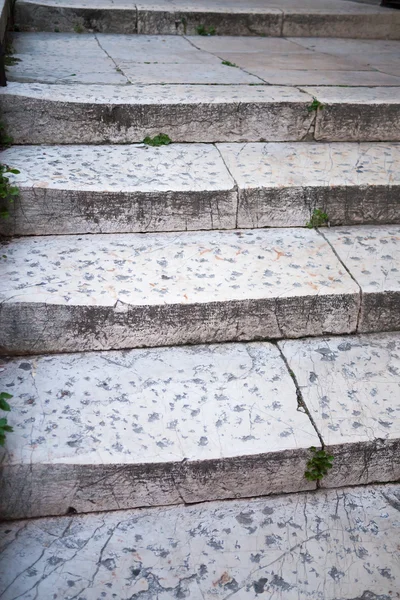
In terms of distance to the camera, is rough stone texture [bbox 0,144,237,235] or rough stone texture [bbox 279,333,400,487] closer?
rough stone texture [bbox 279,333,400,487]

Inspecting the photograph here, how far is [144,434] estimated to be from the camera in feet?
6.71

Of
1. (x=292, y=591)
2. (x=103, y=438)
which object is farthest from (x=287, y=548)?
(x=103, y=438)

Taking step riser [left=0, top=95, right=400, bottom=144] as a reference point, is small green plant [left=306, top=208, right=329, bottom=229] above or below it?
below

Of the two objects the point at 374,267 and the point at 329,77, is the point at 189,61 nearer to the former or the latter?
the point at 329,77

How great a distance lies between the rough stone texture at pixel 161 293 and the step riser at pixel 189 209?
8 cm

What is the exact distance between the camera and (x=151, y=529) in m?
1.96

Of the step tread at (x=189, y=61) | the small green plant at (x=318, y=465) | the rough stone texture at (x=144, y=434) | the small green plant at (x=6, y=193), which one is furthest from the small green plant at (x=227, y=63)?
the small green plant at (x=318, y=465)

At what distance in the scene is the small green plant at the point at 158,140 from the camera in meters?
3.13

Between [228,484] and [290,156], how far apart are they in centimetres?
172

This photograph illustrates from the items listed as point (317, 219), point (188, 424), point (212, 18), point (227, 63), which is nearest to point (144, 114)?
point (317, 219)

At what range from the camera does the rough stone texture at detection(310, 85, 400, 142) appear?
323 centimetres

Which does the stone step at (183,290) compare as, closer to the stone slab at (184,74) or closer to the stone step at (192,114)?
the stone step at (192,114)

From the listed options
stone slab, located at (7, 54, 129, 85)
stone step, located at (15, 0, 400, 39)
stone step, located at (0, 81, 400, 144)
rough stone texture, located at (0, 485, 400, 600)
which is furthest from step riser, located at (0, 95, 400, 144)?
stone step, located at (15, 0, 400, 39)

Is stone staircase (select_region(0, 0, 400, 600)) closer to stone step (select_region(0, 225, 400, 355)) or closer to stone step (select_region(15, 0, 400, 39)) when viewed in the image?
stone step (select_region(0, 225, 400, 355))
